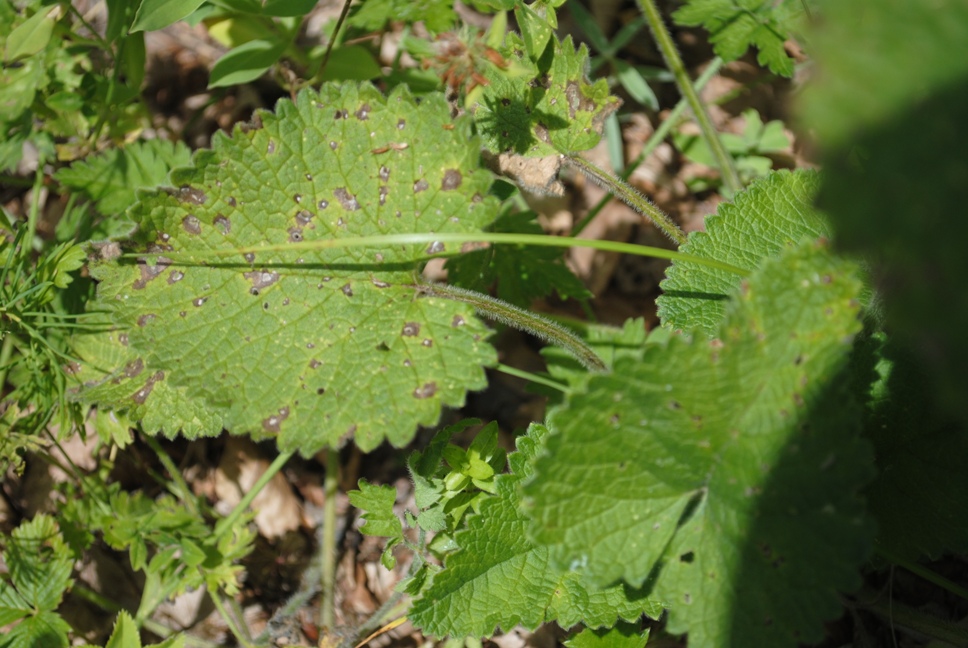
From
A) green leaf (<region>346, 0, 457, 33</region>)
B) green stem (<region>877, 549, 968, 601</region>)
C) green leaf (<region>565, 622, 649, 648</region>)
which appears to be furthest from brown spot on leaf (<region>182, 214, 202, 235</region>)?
green stem (<region>877, 549, 968, 601</region>)

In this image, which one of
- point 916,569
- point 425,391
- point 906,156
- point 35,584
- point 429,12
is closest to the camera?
point 906,156

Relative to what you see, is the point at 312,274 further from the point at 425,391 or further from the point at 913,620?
the point at 913,620

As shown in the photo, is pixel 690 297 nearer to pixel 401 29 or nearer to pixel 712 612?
pixel 712 612

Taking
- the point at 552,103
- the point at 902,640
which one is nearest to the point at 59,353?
the point at 552,103

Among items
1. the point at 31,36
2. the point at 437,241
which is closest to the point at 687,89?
the point at 437,241

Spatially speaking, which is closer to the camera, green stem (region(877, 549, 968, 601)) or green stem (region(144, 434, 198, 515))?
green stem (region(877, 549, 968, 601))

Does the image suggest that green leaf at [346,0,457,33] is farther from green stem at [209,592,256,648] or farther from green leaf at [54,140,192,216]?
green stem at [209,592,256,648]

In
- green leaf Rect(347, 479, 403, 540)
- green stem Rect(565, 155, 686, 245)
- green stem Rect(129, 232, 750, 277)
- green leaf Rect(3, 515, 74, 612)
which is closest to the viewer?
green stem Rect(129, 232, 750, 277)
